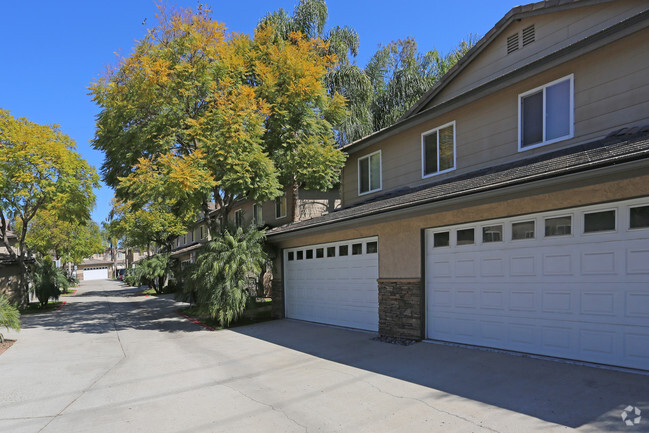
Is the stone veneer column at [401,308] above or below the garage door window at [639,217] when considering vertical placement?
below

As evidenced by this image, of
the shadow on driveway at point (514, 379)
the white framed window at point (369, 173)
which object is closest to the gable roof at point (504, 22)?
the white framed window at point (369, 173)

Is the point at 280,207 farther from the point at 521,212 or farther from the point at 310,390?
the point at 310,390

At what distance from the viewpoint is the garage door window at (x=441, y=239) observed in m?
8.95

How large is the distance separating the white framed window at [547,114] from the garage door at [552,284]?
2523 mm

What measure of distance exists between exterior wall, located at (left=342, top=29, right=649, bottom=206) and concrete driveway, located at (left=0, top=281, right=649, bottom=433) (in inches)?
183

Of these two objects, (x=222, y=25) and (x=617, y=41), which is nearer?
(x=617, y=41)

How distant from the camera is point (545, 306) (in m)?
7.00

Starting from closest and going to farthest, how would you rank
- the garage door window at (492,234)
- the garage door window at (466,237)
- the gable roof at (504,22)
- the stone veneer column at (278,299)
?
the garage door window at (492,234)
the garage door window at (466,237)
the gable roof at (504,22)
the stone veneer column at (278,299)

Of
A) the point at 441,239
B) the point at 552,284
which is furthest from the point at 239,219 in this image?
the point at 552,284

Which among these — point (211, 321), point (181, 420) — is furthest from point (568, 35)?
point (211, 321)

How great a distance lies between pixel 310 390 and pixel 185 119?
10798 millimetres

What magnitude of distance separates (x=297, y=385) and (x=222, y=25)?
1252 cm

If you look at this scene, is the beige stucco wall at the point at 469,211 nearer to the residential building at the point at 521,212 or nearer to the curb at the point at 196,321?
→ the residential building at the point at 521,212

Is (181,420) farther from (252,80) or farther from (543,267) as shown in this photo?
(252,80)
